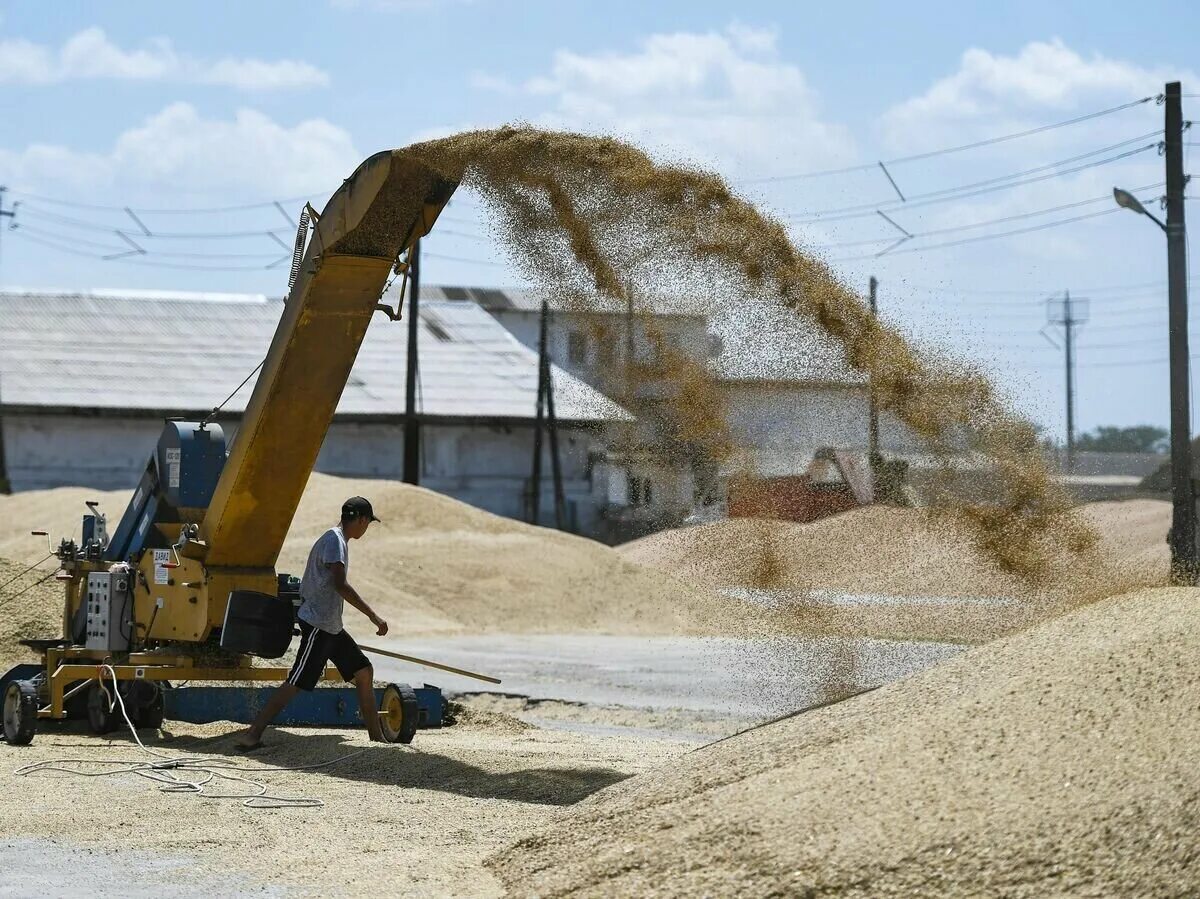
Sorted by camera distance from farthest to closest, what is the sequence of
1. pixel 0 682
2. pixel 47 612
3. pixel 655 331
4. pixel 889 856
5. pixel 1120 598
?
pixel 47 612, pixel 0 682, pixel 655 331, pixel 1120 598, pixel 889 856

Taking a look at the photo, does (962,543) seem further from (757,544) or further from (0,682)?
(0,682)

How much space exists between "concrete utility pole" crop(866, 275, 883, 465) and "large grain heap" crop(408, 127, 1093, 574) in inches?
2.7

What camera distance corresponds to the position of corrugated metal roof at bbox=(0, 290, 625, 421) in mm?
43750

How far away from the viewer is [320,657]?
9.66 meters

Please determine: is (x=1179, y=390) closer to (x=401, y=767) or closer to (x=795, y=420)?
(x=795, y=420)

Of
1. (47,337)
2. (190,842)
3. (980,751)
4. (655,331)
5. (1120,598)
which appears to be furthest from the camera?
(47,337)

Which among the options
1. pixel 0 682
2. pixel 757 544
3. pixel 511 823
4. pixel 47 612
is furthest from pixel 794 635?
pixel 47 612

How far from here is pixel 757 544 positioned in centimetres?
989

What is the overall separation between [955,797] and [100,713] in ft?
24.0

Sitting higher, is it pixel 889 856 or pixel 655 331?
pixel 655 331

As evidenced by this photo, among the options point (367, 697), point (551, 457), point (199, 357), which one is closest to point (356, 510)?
point (367, 697)

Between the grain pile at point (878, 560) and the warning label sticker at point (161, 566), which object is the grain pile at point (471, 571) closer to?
the grain pile at point (878, 560)

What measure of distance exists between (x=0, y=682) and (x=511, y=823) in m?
5.21

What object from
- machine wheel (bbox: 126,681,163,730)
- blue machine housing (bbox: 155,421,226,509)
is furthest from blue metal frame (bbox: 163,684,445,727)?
blue machine housing (bbox: 155,421,226,509)
